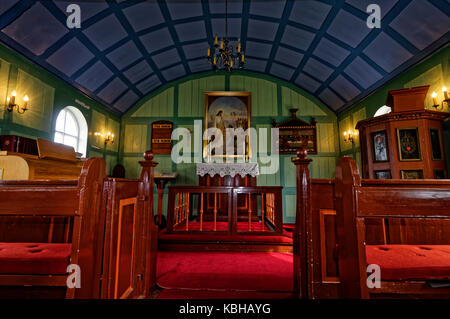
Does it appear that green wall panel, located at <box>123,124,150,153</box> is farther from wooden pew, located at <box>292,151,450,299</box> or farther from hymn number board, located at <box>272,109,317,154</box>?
wooden pew, located at <box>292,151,450,299</box>

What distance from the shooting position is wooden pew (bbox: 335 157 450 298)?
3.50 feet

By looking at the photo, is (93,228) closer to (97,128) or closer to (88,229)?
(88,229)

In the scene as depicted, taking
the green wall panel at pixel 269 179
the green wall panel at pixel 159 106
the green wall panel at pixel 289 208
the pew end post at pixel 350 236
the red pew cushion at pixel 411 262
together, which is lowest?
the green wall panel at pixel 289 208

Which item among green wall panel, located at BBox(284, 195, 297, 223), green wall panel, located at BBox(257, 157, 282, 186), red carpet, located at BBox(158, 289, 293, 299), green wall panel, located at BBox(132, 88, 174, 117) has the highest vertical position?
green wall panel, located at BBox(132, 88, 174, 117)

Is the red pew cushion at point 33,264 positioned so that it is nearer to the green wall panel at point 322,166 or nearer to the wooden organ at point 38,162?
the wooden organ at point 38,162

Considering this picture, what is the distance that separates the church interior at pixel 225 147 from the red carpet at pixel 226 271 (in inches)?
1.0

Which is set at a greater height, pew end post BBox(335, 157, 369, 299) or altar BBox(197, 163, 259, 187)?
altar BBox(197, 163, 259, 187)

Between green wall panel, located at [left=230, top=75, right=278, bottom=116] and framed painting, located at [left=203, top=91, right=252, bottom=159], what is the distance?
26 cm

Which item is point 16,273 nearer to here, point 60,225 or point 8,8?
point 60,225

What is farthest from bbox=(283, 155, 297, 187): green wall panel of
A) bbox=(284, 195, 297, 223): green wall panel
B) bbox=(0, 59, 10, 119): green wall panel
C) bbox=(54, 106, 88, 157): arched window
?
bbox=(0, 59, 10, 119): green wall panel

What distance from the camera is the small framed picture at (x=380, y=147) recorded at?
3781 millimetres

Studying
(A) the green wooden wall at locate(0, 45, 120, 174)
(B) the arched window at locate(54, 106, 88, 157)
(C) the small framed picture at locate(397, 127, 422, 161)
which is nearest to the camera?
(C) the small framed picture at locate(397, 127, 422, 161)

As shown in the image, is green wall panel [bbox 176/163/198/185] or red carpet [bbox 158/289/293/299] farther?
green wall panel [bbox 176/163/198/185]

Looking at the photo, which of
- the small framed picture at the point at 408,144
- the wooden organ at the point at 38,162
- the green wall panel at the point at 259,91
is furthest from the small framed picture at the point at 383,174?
the wooden organ at the point at 38,162
